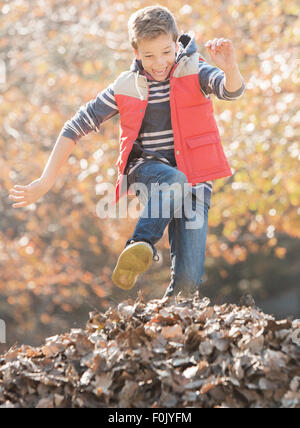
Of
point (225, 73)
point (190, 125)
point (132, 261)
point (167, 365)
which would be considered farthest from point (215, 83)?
point (167, 365)

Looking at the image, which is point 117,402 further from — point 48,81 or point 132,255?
point 48,81

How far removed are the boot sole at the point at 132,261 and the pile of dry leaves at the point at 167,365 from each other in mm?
186

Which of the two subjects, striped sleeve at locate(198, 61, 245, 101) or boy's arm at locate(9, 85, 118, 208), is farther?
boy's arm at locate(9, 85, 118, 208)

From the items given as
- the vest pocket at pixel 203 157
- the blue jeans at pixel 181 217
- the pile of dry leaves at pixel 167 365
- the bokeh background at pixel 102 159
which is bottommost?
the pile of dry leaves at pixel 167 365

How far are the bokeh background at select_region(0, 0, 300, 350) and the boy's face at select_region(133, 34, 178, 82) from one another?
4.94 metres

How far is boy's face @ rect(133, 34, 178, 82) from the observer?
3.56m

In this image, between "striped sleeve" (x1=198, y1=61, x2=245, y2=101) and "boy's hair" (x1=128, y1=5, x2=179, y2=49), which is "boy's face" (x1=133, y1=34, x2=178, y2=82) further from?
"striped sleeve" (x1=198, y1=61, x2=245, y2=101)

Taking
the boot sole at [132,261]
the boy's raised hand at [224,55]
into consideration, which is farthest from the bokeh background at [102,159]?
the boot sole at [132,261]

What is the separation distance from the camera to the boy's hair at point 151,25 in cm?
354

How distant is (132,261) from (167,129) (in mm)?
895

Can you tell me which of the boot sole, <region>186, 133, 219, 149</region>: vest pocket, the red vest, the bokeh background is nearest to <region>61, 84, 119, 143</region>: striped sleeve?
the red vest

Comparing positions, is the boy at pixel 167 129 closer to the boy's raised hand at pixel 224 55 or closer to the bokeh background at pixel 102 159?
the boy's raised hand at pixel 224 55

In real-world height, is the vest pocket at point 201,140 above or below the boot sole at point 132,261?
above

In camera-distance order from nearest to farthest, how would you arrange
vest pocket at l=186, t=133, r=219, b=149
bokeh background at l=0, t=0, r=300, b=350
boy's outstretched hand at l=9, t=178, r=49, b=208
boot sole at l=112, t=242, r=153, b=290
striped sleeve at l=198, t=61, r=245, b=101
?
boot sole at l=112, t=242, r=153, b=290 < striped sleeve at l=198, t=61, r=245, b=101 < vest pocket at l=186, t=133, r=219, b=149 < boy's outstretched hand at l=9, t=178, r=49, b=208 < bokeh background at l=0, t=0, r=300, b=350
